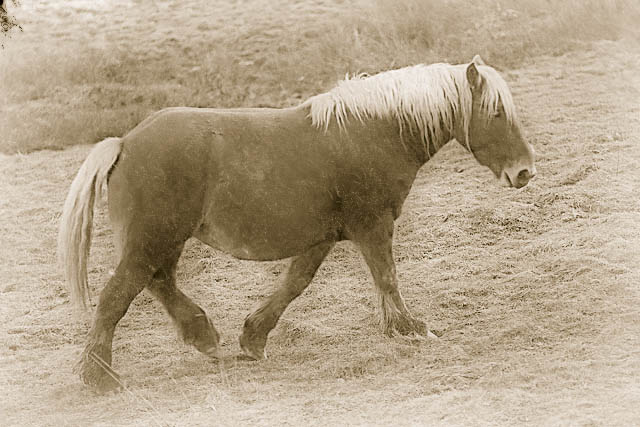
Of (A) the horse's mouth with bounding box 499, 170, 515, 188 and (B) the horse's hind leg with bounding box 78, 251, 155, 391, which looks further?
(A) the horse's mouth with bounding box 499, 170, 515, 188

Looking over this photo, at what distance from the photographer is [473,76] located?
4.71 meters

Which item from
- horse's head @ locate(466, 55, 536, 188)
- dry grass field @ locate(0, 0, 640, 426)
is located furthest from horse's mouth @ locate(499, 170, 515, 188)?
dry grass field @ locate(0, 0, 640, 426)

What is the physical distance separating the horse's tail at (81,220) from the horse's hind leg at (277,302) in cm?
A: 103

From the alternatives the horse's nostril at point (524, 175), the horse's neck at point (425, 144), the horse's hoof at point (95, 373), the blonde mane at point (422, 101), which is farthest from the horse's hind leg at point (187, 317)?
the horse's nostril at point (524, 175)

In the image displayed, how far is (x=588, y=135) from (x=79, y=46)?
5.59 metres

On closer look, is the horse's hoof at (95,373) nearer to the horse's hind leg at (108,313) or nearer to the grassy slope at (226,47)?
the horse's hind leg at (108,313)

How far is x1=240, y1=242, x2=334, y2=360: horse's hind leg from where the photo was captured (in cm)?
498

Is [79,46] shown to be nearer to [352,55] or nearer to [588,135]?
[352,55]

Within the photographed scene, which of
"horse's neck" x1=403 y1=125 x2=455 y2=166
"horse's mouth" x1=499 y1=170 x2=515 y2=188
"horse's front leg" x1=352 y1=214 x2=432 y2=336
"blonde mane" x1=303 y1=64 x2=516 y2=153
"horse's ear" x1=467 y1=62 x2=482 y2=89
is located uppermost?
"horse's ear" x1=467 y1=62 x2=482 y2=89

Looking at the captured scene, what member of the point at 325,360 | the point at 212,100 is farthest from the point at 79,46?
the point at 325,360

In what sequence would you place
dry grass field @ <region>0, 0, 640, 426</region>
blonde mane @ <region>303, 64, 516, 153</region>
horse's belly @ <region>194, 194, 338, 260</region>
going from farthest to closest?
blonde mane @ <region>303, 64, 516, 153</region> < horse's belly @ <region>194, 194, 338, 260</region> < dry grass field @ <region>0, 0, 640, 426</region>

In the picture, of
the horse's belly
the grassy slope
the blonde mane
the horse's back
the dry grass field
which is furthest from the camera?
the grassy slope

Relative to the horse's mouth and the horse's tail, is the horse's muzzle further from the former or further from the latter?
the horse's tail

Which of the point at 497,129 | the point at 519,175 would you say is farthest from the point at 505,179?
the point at 497,129
